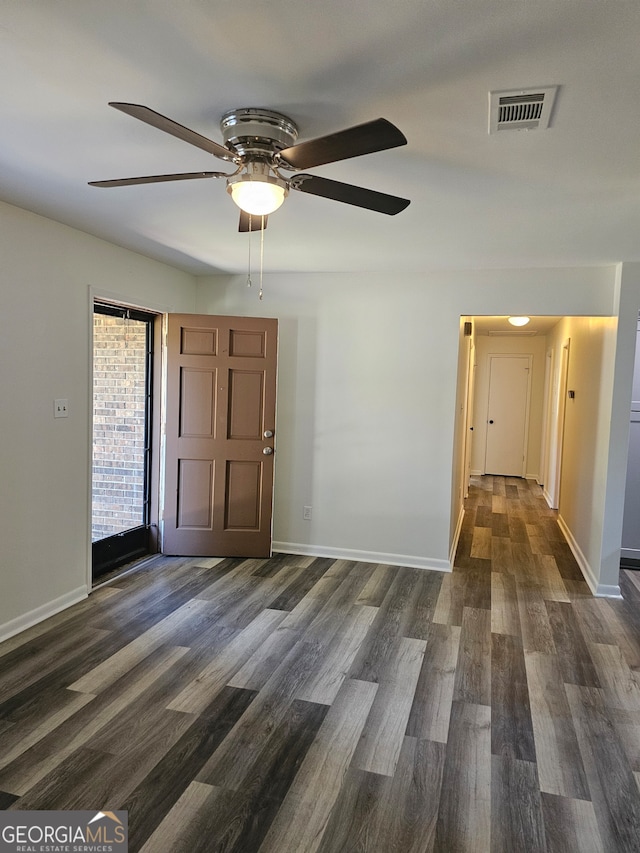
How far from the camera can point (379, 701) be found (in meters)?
2.61

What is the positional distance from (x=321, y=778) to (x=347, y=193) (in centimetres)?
217

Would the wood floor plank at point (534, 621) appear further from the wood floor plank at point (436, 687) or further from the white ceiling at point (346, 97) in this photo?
the white ceiling at point (346, 97)

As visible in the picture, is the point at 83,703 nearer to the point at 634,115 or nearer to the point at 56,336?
the point at 56,336

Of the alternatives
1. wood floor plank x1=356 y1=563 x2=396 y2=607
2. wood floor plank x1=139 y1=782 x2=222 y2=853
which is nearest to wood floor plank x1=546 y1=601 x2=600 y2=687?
wood floor plank x1=356 y1=563 x2=396 y2=607

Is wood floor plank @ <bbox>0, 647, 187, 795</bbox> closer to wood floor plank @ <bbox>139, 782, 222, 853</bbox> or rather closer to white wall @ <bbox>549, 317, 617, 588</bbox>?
wood floor plank @ <bbox>139, 782, 222, 853</bbox>

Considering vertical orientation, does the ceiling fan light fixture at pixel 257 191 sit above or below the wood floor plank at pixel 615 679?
above

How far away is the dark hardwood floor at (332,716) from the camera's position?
1888mm

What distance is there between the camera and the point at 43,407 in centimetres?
330

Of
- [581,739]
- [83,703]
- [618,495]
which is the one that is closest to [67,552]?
[83,703]

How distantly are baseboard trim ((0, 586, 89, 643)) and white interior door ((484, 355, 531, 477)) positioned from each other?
719cm

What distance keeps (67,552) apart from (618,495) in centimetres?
380

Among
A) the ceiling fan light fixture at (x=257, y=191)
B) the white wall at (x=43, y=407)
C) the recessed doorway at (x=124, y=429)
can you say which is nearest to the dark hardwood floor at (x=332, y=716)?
the white wall at (x=43, y=407)

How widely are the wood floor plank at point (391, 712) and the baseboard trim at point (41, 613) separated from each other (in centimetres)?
206

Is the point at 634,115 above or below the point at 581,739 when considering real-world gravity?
above
